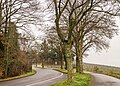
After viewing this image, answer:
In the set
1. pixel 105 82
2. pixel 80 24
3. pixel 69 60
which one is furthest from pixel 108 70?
pixel 69 60

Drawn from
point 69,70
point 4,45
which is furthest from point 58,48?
point 69,70

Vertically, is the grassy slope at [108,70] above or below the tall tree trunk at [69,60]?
below

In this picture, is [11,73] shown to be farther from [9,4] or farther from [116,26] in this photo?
[116,26]

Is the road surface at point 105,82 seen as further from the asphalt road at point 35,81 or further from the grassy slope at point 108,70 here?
the grassy slope at point 108,70

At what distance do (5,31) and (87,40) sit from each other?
15.4 meters

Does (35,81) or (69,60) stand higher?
(69,60)

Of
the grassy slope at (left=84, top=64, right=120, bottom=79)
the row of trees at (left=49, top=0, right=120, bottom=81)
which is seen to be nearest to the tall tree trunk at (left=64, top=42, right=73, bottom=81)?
the row of trees at (left=49, top=0, right=120, bottom=81)

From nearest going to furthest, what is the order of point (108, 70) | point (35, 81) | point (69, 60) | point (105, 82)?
point (69, 60) < point (105, 82) < point (35, 81) < point (108, 70)

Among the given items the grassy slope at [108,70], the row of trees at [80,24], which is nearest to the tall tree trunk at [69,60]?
the row of trees at [80,24]

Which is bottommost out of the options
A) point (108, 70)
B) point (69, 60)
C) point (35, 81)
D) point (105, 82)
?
point (108, 70)

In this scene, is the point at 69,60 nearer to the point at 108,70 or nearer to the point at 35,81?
the point at 35,81

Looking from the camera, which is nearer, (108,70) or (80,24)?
(80,24)

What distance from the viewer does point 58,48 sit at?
238 feet

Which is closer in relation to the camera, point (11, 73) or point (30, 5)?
point (30, 5)
